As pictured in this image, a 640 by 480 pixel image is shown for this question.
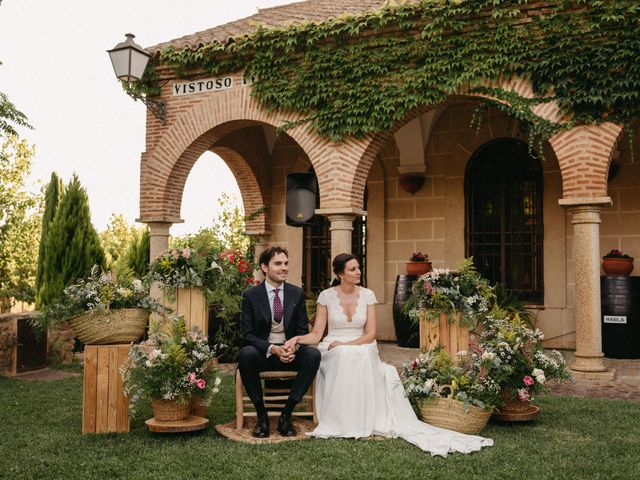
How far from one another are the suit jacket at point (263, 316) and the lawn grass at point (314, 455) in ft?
2.63

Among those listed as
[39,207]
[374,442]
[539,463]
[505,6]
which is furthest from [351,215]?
[39,207]

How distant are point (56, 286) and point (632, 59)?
8.83 meters

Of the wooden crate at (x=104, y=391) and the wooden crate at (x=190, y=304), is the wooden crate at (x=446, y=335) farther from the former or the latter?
the wooden crate at (x=104, y=391)

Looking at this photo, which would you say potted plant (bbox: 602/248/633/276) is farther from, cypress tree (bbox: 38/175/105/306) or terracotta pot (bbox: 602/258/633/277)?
cypress tree (bbox: 38/175/105/306)

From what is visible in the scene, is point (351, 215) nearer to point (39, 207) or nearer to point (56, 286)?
point (56, 286)

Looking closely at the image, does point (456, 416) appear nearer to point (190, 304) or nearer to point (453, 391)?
point (453, 391)

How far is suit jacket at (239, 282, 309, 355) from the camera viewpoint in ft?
16.9

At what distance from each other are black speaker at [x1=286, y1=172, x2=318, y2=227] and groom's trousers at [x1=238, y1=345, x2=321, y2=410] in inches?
160

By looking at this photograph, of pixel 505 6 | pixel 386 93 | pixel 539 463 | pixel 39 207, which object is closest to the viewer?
pixel 539 463

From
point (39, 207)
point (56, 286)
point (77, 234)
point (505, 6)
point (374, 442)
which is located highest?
point (505, 6)

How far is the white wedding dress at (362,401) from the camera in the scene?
4805 mm

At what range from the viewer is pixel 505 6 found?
771 cm

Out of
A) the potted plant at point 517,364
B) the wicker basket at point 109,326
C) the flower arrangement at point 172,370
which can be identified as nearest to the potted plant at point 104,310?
the wicker basket at point 109,326

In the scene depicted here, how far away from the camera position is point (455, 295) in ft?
19.0
